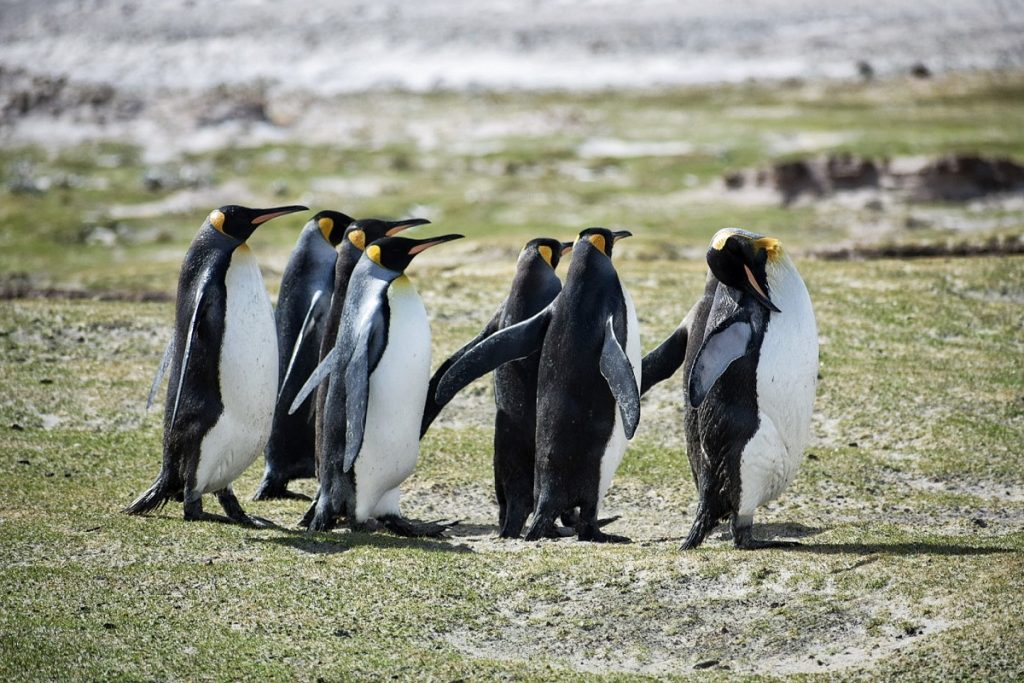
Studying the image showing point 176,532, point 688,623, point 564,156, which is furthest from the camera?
point 564,156

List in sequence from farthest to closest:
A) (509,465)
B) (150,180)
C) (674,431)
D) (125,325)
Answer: (150,180) < (125,325) < (674,431) < (509,465)

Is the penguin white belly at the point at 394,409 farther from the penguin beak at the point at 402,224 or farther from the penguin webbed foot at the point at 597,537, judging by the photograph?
the penguin webbed foot at the point at 597,537

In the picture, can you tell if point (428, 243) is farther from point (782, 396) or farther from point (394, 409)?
point (782, 396)

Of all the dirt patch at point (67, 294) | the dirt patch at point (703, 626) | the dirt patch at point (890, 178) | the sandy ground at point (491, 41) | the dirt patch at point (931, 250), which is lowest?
the dirt patch at point (703, 626)

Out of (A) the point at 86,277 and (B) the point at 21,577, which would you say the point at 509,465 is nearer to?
(B) the point at 21,577

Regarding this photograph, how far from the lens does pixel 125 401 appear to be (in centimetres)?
1392

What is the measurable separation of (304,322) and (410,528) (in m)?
2.70

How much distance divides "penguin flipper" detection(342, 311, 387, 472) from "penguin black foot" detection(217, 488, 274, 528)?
2.76 ft

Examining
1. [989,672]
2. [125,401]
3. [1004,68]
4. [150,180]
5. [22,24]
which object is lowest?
[989,672]

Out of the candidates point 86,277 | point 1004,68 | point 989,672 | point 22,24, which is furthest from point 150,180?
point 22,24

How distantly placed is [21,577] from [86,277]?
1649cm

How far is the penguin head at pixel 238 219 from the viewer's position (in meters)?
10.6

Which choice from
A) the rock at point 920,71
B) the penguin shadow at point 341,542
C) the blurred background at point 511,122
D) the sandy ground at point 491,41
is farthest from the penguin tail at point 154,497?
the sandy ground at point 491,41

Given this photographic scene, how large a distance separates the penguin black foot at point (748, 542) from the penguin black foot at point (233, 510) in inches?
140
